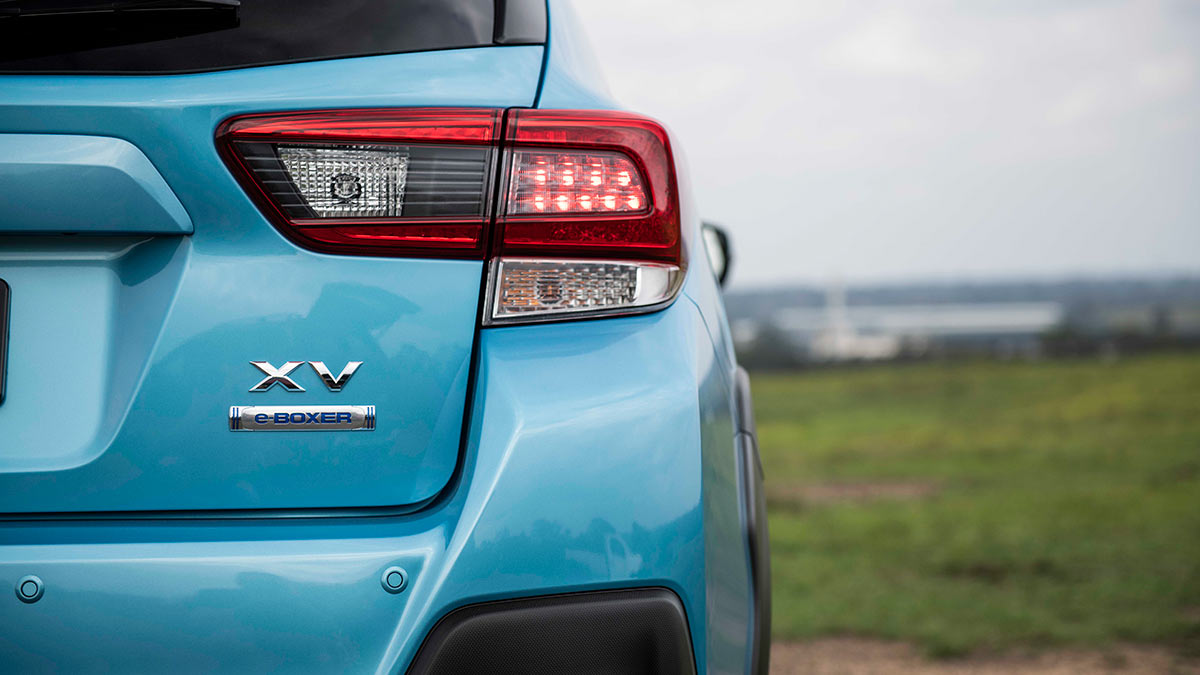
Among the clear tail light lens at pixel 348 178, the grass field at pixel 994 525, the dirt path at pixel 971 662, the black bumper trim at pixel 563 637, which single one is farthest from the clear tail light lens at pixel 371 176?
the grass field at pixel 994 525

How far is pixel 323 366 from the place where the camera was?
1.21 m

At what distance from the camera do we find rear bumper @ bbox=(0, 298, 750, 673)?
1150mm

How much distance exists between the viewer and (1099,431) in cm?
1906

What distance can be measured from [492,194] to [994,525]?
8.58 meters

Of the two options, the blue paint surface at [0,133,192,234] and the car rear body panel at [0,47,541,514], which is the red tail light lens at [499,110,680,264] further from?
the blue paint surface at [0,133,192,234]

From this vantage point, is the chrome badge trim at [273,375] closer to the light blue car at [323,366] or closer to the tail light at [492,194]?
the light blue car at [323,366]

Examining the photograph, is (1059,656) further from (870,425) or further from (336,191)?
(870,425)

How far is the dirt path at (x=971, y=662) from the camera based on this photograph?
4.50 meters

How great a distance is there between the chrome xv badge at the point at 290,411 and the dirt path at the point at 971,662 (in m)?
3.79

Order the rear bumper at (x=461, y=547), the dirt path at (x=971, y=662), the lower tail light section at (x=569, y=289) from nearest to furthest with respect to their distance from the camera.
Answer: the rear bumper at (x=461, y=547) → the lower tail light section at (x=569, y=289) → the dirt path at (x=971, y=662)

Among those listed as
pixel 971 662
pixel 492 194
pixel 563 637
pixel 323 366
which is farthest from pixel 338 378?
pixel 971 662

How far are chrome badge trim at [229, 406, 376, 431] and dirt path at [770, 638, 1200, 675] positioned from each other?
12.4 feet

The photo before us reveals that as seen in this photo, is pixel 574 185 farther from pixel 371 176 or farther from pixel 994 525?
pixel 994 525

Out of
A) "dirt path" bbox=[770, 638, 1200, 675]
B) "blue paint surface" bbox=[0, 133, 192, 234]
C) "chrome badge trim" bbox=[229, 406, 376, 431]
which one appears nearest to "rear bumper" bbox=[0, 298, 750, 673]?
"chrome badge trim" bbox=[229, 406, 376, 431]
